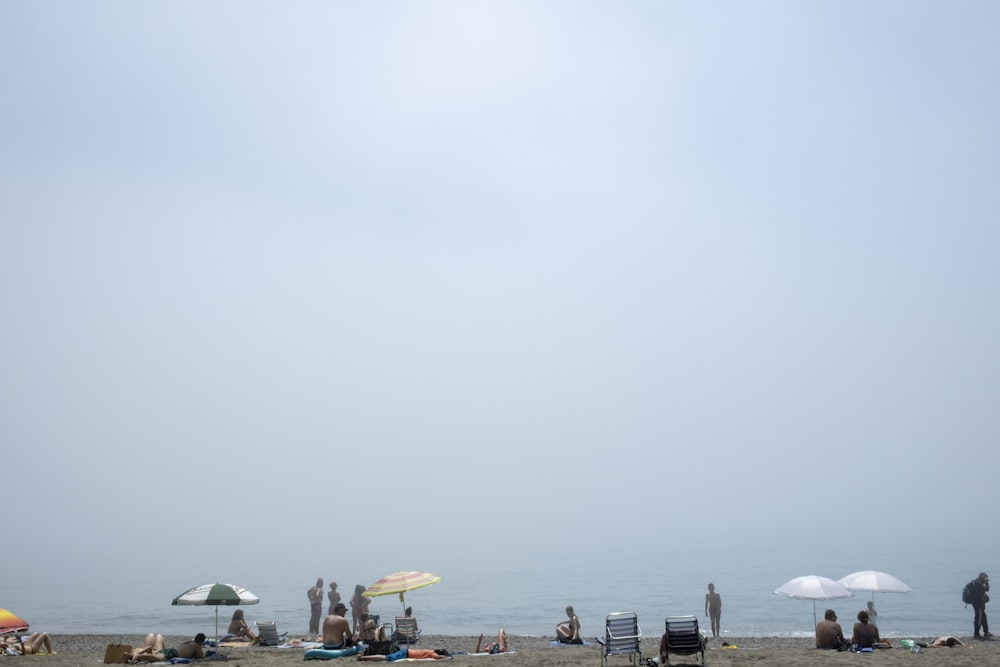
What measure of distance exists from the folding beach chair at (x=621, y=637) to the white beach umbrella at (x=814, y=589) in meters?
5.46

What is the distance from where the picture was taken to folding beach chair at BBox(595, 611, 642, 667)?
12.1 meters

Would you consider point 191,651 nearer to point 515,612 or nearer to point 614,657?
point 614,657

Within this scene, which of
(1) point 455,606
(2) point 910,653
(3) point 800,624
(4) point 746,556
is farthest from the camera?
(4) point 746,556

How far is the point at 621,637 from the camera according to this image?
40.1 feet

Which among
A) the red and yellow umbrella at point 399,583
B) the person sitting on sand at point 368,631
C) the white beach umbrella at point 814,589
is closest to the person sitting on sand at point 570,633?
the red and yellow umbrella at point 399,583

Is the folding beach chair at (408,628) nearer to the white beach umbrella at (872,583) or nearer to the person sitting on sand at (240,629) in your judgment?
the person sitting on sand at (240,629)

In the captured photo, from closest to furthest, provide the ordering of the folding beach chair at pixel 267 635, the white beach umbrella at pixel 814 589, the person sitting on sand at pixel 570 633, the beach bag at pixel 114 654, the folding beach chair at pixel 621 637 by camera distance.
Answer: the folding beach chair at pixel 621 637
the beach bag at pixel 114 654
the white beach umbrella at pixel 814 589
the person sitting on sand at pixel 570 633
the folding beach chair at pixel 267 635

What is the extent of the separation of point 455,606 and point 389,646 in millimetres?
37305

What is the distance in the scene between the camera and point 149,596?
59.2 m

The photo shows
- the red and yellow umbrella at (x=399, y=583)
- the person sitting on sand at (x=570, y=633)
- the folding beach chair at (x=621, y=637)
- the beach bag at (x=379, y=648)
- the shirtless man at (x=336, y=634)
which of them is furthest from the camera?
the person sitting on sand at (x=570, y=633)

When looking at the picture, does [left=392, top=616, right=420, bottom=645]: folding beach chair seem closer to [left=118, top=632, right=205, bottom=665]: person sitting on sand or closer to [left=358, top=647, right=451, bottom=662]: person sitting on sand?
[left=358, top=647, right=451, bottom=662]: person sitting on sand

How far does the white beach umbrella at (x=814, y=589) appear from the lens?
1653cm

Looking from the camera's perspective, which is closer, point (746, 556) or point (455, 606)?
point (455, 606)

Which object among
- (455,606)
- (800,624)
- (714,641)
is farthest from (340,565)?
(714,641)
